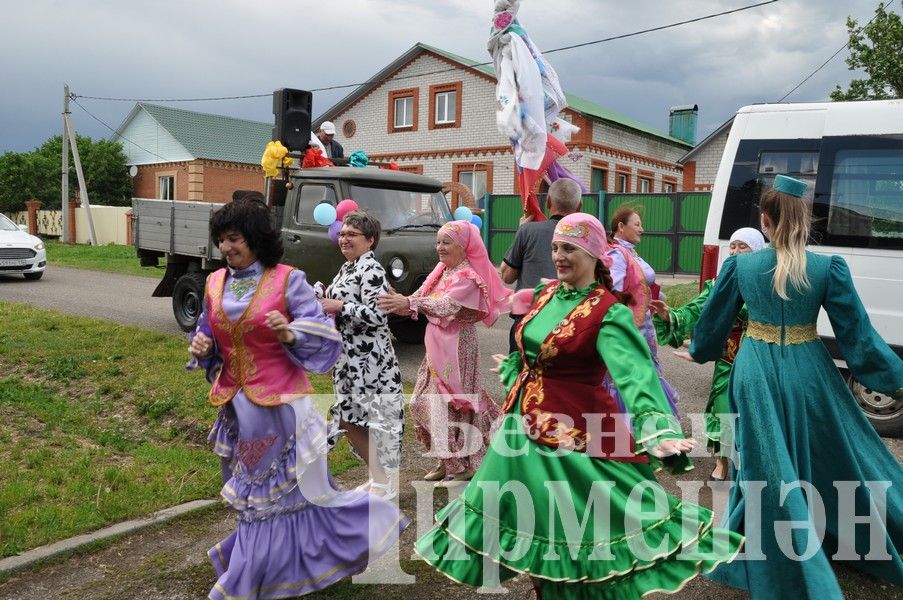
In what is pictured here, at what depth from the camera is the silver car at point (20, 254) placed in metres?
16.2

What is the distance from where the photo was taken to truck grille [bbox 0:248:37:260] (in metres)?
16.2

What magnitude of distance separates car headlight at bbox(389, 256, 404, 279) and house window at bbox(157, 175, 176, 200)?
31.8m

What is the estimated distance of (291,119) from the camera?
1055 cm

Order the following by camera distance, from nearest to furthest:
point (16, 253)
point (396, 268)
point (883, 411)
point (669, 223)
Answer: point (883, 411) < point (396, 268) < point (16, 253) < point (669, 223)

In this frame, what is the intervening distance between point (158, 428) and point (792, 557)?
4919 mm

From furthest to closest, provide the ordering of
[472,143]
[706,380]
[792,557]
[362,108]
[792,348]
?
1. [362,108]
2. [472,143]
3. [706,380]
4. [792,348]
5. [792,557]

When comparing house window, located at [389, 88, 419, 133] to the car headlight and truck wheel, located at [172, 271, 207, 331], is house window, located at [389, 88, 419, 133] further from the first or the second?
the car headlight

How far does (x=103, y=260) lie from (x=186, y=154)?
16.3 m

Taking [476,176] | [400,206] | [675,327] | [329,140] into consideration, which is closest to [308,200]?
[400,206]

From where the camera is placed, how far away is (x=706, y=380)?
884 cm

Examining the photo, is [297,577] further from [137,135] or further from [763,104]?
[137,135]

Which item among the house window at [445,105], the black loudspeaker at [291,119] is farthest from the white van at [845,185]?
the house window at [445,105]

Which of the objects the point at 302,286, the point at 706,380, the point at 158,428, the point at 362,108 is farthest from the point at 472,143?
the point at 302,286

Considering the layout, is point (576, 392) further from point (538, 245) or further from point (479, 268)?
point (538, 245)
